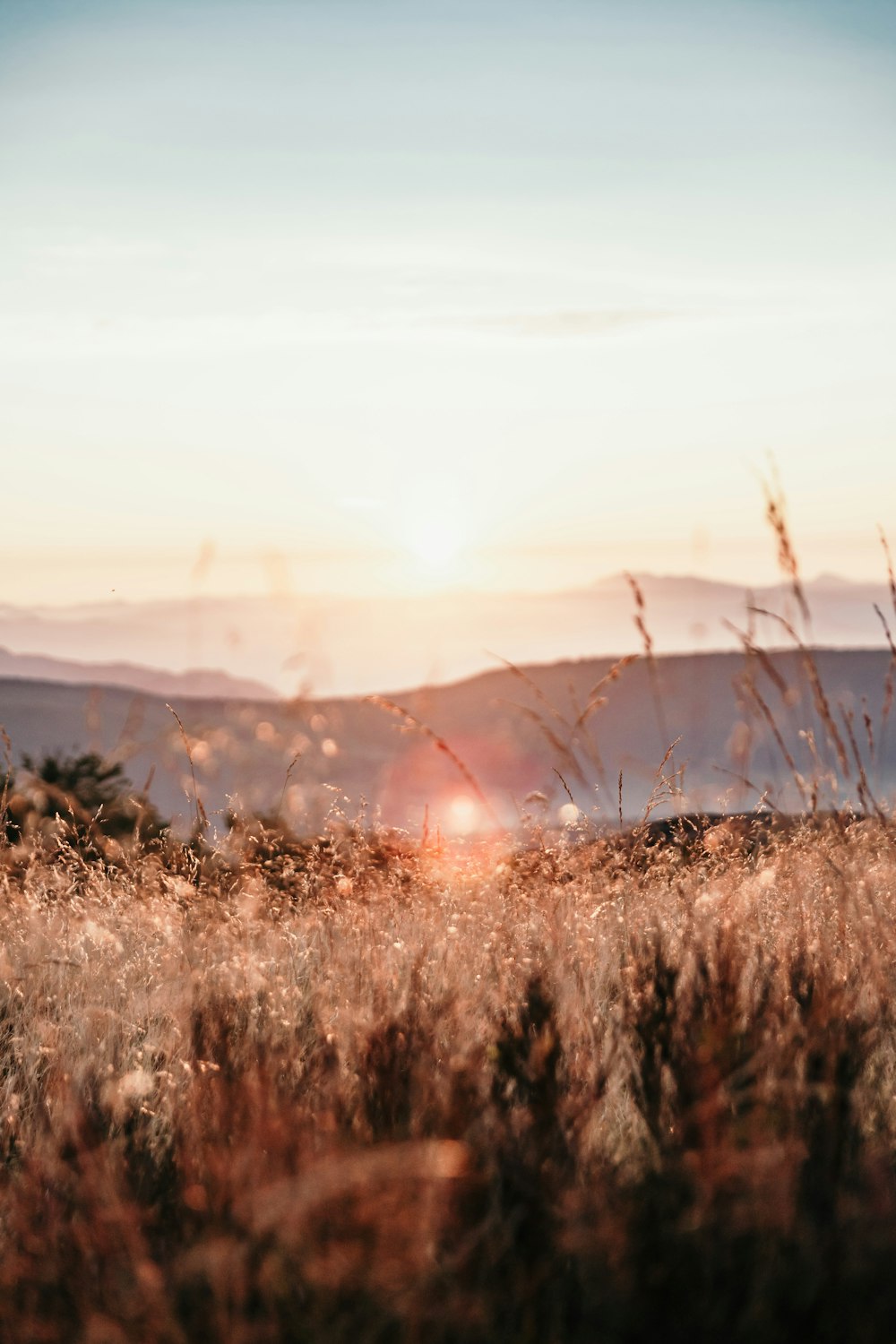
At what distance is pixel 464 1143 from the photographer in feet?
7.23

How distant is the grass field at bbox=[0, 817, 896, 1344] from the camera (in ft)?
5.91

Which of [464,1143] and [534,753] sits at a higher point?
[534,753]

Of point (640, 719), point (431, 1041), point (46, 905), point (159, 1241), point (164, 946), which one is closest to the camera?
point (159, 1241)

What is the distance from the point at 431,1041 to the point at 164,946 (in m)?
2.20

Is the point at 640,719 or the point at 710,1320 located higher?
the point at 640,719

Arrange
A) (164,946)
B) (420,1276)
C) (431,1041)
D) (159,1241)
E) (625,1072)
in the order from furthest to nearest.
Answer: (164,946), (625,1072), (431,1041), (159,1241), (420,1276)

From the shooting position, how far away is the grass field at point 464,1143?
5.91 feet

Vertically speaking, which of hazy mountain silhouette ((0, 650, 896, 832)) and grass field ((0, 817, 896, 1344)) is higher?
hazy mountain silhouette ((0, 650, 896, 832))

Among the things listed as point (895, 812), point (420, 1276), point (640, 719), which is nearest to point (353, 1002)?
point (420, 1276)

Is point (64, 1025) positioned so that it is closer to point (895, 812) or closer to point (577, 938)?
point (577, 938)

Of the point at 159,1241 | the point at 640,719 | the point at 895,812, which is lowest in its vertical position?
the point at 159,1241

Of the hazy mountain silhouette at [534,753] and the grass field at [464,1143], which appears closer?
the grass field at [464,1143]

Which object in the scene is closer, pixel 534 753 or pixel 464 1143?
pixel 464 1143

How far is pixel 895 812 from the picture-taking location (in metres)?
4.22
